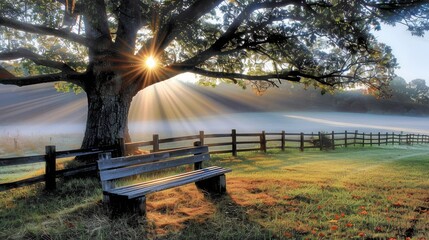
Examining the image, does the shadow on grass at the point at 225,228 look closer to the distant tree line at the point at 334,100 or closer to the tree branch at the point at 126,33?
the tree branch at the point at 126,33

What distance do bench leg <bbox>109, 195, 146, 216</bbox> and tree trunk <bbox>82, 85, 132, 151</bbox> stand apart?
16.6ft

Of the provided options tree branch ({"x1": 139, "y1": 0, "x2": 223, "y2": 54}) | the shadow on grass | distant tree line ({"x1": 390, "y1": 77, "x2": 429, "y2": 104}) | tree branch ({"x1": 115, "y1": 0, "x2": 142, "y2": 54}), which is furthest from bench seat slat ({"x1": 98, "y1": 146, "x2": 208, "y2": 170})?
distant tree line ({"x1": 390, "y1": 77, "x2": 429, "y2": 104})

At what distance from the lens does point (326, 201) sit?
6031 mm

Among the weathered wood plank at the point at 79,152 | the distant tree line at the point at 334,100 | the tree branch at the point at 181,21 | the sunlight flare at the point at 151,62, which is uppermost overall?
the distant tree line at the point at 334,100

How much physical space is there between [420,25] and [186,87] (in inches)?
3451

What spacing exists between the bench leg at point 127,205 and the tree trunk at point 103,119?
506 centimetres

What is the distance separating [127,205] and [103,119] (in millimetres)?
5484

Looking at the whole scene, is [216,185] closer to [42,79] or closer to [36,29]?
[36,29]

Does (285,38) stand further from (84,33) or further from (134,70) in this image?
(84,33)

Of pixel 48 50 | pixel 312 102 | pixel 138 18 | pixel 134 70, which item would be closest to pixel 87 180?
pixel 134 70

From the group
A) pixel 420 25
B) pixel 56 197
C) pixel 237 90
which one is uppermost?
pixel 237 90

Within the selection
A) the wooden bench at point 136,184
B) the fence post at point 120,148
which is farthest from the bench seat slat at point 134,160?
the fence post at point 120,148

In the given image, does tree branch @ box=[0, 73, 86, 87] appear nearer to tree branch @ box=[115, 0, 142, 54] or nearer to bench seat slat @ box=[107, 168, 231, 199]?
→ tree branch @ box=[115, 0, 142, 54]

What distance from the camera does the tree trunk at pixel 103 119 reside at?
32.0 ft
